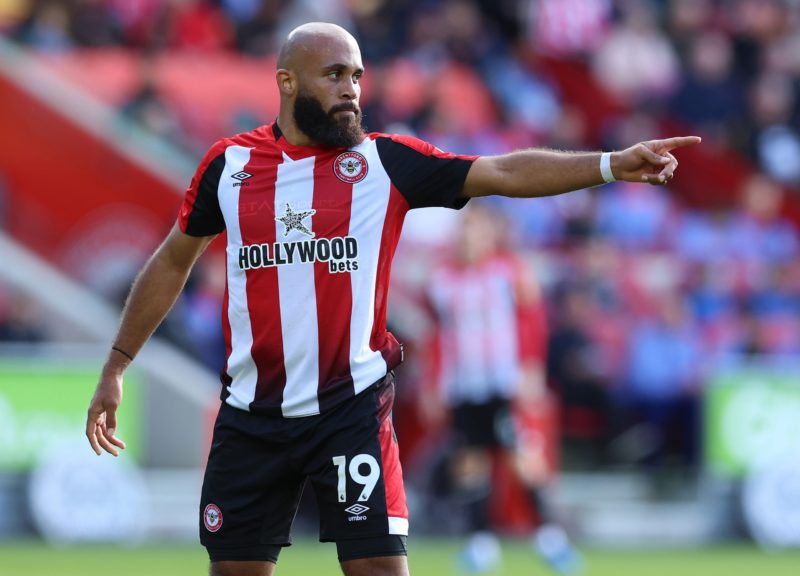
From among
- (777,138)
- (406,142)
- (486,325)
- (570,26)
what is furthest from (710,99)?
(406,142)

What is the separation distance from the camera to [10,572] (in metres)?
9.65

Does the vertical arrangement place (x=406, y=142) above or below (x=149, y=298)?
above

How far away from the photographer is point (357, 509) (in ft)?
16.9

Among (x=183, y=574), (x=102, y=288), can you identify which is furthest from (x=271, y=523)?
(x=102, y=288)

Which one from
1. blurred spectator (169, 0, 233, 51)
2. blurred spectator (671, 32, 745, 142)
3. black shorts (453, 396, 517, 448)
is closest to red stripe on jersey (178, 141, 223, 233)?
black shorts (453, 396, 517, 448)

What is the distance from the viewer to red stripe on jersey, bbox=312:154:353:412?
17.2ft

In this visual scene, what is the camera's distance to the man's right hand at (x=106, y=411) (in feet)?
18.2

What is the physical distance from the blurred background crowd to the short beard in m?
7.49

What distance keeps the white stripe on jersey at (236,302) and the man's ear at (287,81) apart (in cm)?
24

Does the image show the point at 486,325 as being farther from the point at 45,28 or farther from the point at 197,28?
the point at 197,28

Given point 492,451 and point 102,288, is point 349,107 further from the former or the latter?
point 102,288

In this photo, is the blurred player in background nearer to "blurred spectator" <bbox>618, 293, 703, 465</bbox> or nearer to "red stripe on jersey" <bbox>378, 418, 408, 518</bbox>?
"blurred spectator" <bbox>618, 293, 703, 465</bbox>

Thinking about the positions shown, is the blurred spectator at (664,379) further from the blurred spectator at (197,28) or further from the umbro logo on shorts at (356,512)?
the umbro logo on shorts at (356,512)

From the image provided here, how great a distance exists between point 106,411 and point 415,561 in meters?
5.55
